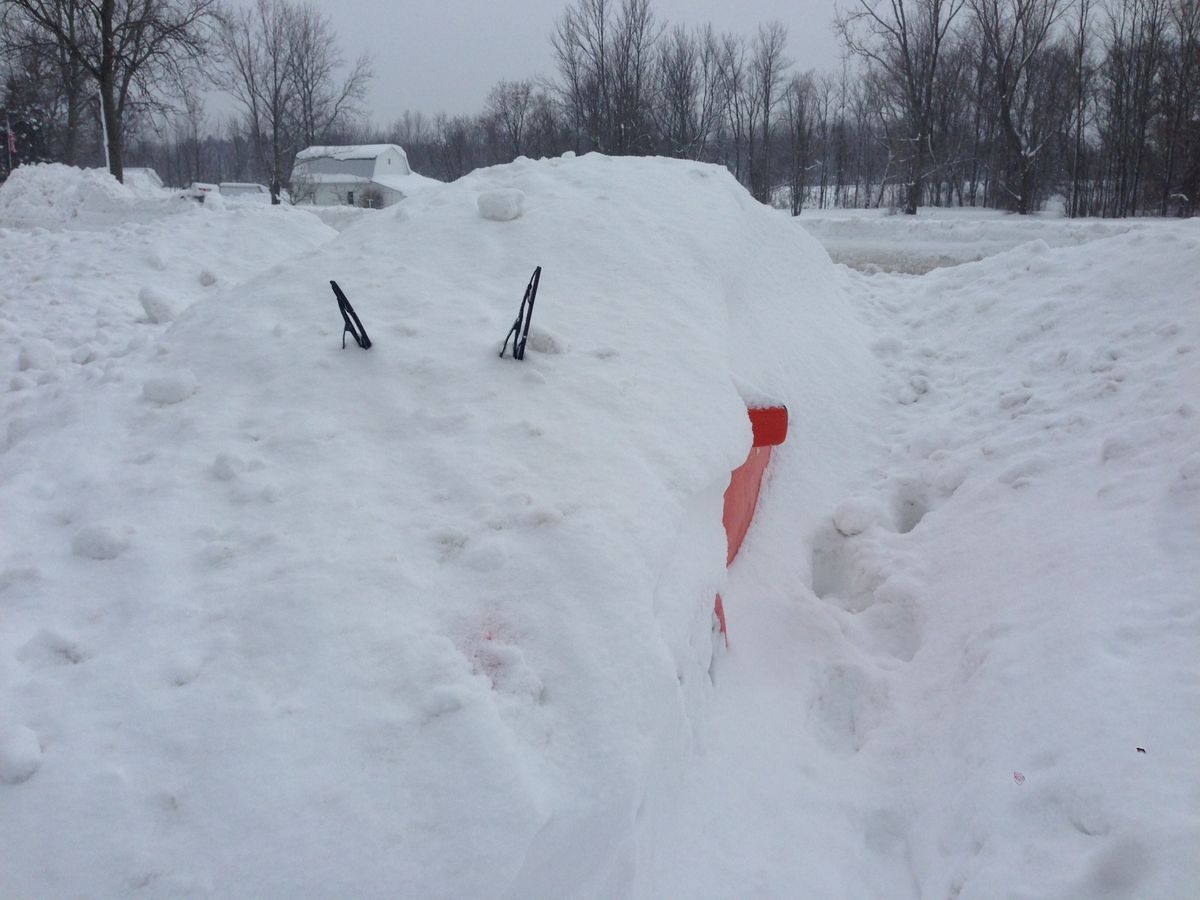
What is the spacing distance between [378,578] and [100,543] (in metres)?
0.81

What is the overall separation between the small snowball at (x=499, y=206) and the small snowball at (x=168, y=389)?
195 centimetres

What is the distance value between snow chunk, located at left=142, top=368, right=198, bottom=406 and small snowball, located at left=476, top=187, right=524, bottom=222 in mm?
1939

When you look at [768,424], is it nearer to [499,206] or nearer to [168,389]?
[499,206]

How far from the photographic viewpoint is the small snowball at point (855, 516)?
3738mm

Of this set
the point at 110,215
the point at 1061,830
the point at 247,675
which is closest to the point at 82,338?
Answer: the point at 247,675

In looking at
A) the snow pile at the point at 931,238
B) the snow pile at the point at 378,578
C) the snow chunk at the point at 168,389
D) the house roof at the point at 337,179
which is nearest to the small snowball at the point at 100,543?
the snow pile at the point at 378,578

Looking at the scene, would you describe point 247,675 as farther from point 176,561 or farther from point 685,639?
point 685,639

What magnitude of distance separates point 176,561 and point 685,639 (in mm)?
1523

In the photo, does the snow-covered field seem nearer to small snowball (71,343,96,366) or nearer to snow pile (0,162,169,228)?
small snowball (71,343,96,366)

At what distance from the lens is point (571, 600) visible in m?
2.19

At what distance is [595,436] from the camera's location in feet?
9.27

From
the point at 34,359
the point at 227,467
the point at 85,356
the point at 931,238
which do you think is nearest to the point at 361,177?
the point at 931,238

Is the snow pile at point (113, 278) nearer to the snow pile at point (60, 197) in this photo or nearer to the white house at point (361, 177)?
the snow pile at point (60, 197)

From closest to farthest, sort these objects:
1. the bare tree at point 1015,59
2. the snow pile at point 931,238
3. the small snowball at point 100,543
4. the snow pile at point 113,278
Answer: the small snowball at point 100,543, the snow pile at point 113,278, the snow pile at point 931,238, the bare tree at point 1015,59
